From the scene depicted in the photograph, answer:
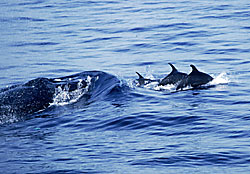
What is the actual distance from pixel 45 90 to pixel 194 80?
369cm

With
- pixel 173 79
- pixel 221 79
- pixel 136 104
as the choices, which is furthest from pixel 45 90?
pixel 221 79

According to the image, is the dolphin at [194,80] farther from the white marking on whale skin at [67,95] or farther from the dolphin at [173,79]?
the white marking on whale skin at [67,95]

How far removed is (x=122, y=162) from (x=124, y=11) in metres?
23.1

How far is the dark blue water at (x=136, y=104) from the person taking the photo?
8336 millimetres

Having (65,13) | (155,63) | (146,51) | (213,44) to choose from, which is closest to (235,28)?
(213,44)

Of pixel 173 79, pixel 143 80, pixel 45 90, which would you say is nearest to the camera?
pixel 45 90

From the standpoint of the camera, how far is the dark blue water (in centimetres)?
834

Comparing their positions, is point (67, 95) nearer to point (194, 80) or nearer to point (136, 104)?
point (136, 104)

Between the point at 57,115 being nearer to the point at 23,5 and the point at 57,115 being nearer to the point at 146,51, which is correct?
the point at 146,51

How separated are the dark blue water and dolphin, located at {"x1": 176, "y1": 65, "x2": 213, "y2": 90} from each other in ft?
1.25

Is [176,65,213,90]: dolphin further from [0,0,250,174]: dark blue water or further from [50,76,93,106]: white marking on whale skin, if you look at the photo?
[50,76,93,106]: white marking on whale skin

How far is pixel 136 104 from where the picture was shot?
39.0 ft

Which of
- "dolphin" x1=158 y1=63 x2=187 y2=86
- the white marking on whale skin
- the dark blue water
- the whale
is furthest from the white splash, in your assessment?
the white marking on whale skin

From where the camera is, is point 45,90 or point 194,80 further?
point 194,80
